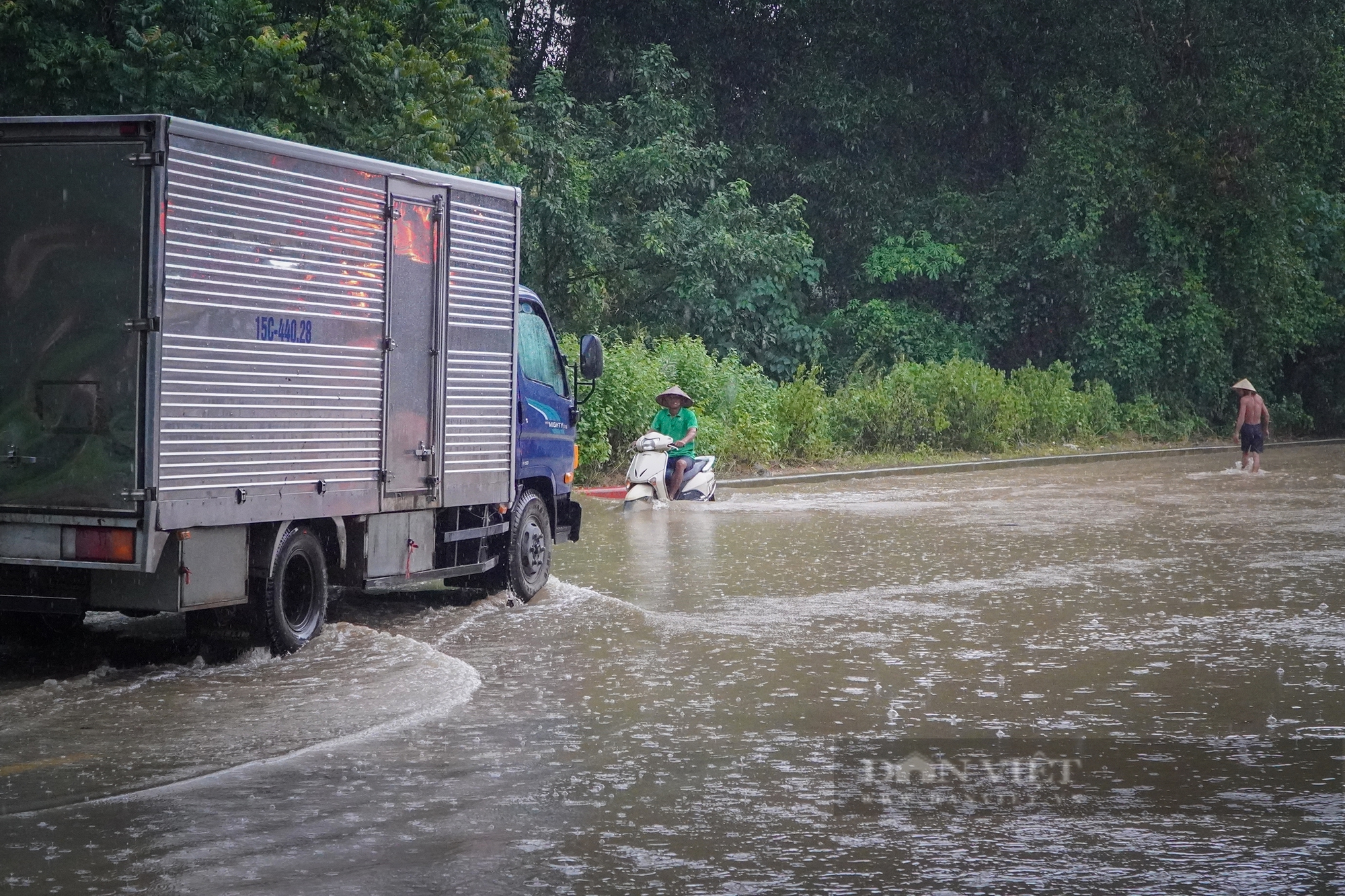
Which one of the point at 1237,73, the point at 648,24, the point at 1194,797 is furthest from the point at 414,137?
the point at 1237,73

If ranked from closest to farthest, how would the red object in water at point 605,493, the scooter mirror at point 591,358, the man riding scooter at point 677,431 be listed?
the scooter mirror at point 591,358 → the man riding scooter at point 677,431 → the red object in water at point 605,493

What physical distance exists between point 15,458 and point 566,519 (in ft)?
20.6

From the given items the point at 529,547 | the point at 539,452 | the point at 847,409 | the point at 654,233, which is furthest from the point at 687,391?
the point at 529,547

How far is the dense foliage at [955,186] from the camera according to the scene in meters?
41.1

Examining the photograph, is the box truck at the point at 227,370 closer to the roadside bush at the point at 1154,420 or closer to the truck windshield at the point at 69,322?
the truck windshield at the point at 69,322

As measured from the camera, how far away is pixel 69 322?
9859 mm

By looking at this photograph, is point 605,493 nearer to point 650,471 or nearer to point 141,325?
point 650,471

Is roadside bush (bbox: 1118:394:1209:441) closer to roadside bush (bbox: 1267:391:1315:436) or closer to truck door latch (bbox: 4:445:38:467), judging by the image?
roadside bush (bbox: 1267:391:1315:436)

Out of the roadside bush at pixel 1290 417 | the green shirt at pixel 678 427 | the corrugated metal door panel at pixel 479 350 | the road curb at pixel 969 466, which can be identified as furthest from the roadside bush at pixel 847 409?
the corrugated metal door panel at pixel 479 350

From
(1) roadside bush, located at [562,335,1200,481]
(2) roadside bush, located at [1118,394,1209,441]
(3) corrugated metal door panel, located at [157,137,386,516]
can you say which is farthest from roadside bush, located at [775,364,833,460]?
(3) corrugated metal door panel, located at [157,137,386,516]

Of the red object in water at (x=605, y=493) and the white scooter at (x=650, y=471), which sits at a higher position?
the white scooter at (x=650, y=471)

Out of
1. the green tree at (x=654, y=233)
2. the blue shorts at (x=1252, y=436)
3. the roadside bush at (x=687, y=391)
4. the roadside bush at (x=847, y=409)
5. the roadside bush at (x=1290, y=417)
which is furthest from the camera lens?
the roadside bush at (x=1290, y=417)

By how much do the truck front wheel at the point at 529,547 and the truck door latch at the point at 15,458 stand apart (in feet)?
15.9

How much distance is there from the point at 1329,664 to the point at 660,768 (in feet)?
16.5
